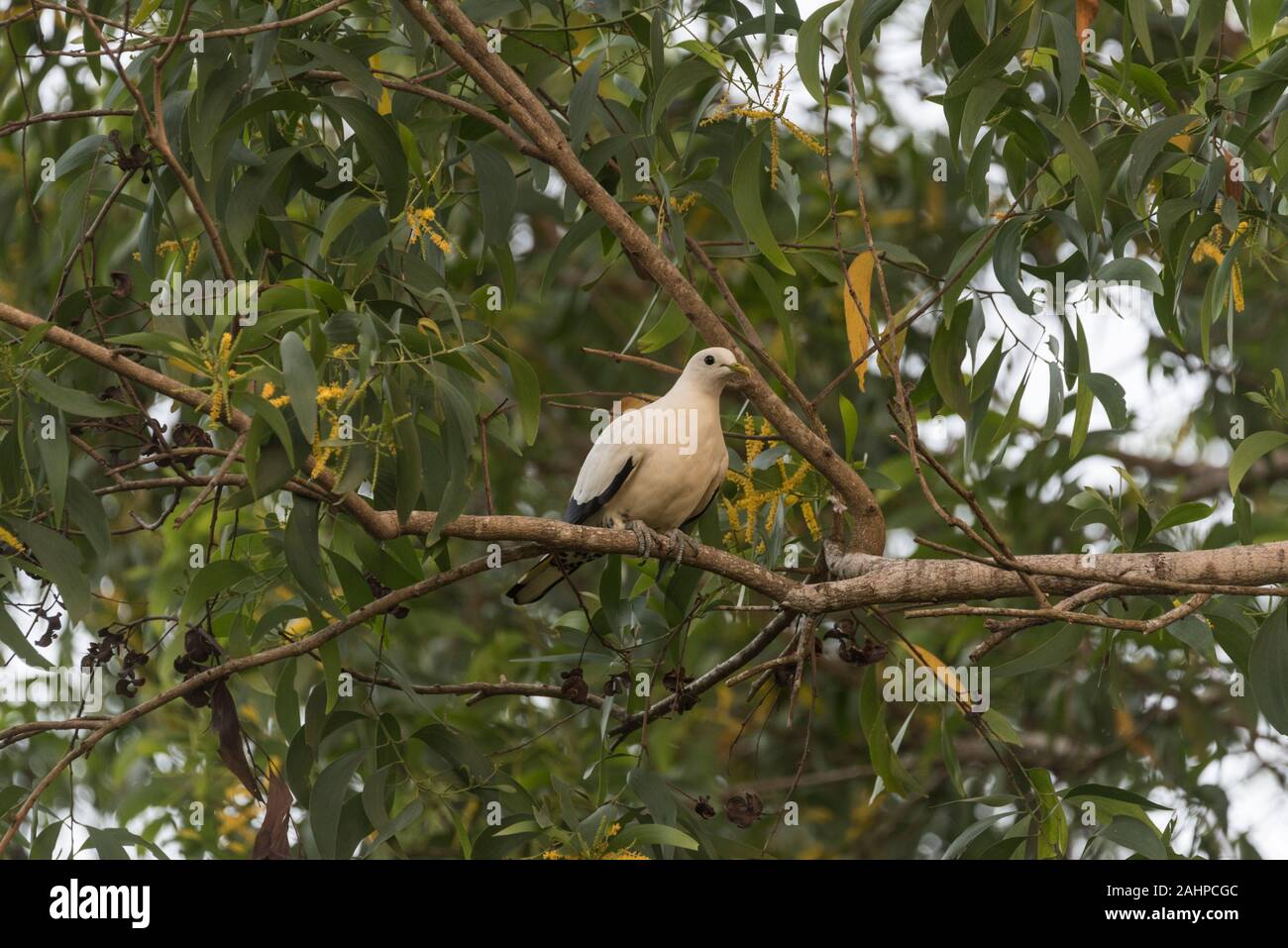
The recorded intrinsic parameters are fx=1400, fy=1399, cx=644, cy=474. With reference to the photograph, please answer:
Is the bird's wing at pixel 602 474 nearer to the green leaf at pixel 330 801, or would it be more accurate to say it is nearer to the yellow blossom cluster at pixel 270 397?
the green leaf at pixel 330 801

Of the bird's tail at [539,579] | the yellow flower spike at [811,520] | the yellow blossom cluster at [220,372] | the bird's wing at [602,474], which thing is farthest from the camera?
the bird's wing at [602,474]

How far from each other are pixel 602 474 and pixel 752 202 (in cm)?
128

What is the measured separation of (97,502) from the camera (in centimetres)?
304

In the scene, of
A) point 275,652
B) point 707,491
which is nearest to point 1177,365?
point 707,491

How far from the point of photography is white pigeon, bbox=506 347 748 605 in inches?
162

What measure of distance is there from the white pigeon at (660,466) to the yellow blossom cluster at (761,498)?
0.14 m

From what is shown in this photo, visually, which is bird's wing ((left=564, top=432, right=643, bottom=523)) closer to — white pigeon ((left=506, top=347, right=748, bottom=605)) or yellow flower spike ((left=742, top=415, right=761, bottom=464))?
white pigeon ((left=506, top=347, right=748, bottom=605))

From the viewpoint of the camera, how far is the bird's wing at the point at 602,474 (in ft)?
14.3

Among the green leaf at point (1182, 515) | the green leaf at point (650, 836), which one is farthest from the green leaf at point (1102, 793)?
the green leaf at point (650, 836)

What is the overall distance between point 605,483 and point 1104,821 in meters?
1.77

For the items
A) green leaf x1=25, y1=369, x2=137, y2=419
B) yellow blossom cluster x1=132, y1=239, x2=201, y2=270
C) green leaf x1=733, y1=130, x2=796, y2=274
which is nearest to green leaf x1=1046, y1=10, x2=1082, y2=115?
green leaf x1=733, y1=130, x2=796, y2=274

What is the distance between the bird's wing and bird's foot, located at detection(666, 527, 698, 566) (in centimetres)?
29

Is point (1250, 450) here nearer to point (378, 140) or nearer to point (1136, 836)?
point (1136, 836)
